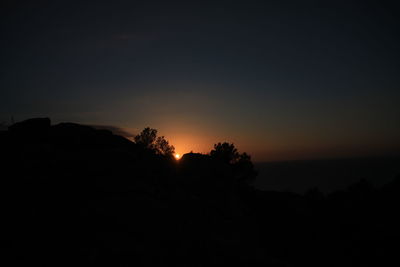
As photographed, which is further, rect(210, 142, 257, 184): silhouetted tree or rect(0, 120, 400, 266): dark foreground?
rect(210, 142, 257, 184): silhouetted tree

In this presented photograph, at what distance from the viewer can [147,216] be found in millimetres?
11492

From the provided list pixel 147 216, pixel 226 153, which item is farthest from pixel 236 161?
pixel 147 216

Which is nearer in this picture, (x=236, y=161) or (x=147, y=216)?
(x=147, y=216)

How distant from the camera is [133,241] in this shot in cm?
979

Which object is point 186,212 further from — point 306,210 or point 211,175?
point 306,210

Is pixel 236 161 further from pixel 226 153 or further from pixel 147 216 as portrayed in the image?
pixel 147 216

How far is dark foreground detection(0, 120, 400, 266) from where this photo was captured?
31.4ft

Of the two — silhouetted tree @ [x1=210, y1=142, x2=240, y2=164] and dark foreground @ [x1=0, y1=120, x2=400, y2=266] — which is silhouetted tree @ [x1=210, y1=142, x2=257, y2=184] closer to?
silhouetted tree @ [x1=210, y1=142, x2=240, y2=164]

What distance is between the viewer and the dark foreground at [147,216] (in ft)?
31.4

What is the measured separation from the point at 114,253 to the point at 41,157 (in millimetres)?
9965

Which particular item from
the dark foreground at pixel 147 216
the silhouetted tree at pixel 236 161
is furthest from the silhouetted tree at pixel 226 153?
the dark foreground at pixel 147 216

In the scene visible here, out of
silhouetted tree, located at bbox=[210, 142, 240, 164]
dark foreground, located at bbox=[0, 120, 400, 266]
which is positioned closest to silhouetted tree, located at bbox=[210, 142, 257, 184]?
silhouetted tree, located at bbox=[210, 142, 240, 164]

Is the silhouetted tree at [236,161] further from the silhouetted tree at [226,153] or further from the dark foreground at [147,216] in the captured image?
the dark foreground at [147,216]

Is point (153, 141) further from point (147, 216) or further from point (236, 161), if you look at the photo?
point (147, 216)
